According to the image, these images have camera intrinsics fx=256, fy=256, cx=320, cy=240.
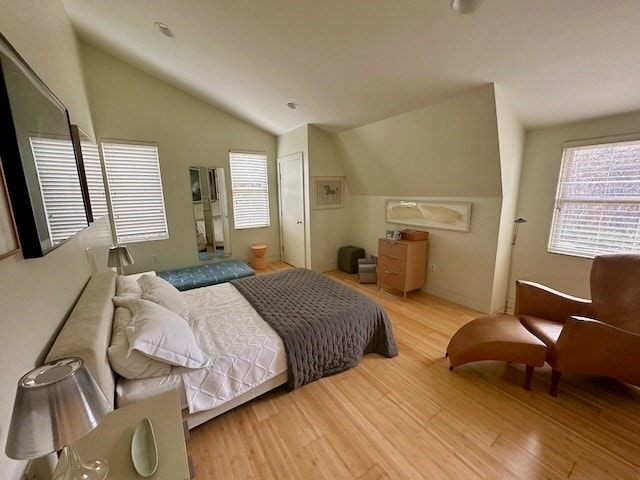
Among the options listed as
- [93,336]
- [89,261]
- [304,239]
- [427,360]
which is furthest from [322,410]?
[304,239]

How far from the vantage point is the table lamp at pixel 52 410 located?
584 mm

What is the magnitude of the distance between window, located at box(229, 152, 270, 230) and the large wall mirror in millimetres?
215

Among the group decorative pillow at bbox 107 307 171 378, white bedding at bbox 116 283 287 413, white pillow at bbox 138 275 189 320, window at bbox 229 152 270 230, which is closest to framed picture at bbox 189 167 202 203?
window at bbox 229 152 270 230

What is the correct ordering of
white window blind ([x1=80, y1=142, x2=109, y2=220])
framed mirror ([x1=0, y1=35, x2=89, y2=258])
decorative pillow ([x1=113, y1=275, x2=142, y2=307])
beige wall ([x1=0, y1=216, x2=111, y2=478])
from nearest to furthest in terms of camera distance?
1. beige wall ([x1=0, y1=216, x2=111, y2=478])
2. framed mirror ([x1=0, y1=35, x2=89, y2=258])
3. decorative pillow ([x1=113, y1=275, x2=142, y2=307])
4. white window blind ([x1=80, y1=142, x2=109, y2=220])

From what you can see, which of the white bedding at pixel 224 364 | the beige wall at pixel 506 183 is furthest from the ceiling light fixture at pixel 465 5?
the white bedding at pixel 224 364

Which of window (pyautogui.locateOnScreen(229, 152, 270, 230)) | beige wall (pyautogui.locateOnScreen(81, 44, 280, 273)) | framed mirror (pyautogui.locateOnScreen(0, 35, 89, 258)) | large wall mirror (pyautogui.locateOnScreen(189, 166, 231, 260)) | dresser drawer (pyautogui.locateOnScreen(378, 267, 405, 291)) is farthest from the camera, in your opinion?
window (pyautogui.locateOnScreen(229, 152, 270, 230))

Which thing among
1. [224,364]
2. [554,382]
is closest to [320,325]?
[224,364]

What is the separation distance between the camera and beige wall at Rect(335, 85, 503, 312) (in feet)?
8.46

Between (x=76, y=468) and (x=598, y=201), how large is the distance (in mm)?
4089

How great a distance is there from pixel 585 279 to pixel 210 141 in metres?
5.21

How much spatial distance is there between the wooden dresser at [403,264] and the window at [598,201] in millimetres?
1415

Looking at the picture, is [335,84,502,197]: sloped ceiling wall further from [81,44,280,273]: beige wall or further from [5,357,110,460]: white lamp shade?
[5,357,110,460]: white lamp shade

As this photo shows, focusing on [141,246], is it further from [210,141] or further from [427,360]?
[427,360]

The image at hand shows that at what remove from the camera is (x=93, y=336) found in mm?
1192
